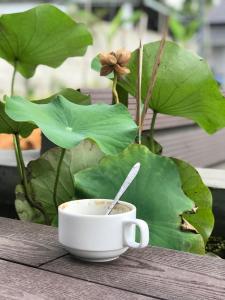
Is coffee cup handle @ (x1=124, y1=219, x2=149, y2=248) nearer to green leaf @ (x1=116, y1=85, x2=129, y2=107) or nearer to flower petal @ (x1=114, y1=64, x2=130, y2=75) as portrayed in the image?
flower petal @ (x1=114, y1=64, x2=130, y2=75)

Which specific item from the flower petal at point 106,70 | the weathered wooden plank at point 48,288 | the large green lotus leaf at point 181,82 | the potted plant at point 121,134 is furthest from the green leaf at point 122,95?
the weathered wooden plank at point 48,288

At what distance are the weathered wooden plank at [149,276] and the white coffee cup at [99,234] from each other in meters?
0.02

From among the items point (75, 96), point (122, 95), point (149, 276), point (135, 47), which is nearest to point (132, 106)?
point (122, 95)

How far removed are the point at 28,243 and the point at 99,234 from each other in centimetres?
18

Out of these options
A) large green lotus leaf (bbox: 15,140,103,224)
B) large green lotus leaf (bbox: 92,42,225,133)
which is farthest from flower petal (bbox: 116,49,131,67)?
large green lotus leaf (bbox: 15,140,103,224)

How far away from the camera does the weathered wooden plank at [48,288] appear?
712 millimetres

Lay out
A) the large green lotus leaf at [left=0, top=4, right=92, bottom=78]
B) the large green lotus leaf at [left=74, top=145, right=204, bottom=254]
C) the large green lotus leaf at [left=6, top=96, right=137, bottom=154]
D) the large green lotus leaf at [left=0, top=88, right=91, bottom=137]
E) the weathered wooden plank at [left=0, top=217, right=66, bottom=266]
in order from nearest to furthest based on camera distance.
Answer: the weathered wooden plank at [left=0, top=217, right=66, bottom=266] < the large green lotus leaf at [left=6, top=96, right=137, bottom=154] < the large green lotus leaf at [left=74, top=145, right=204, bottom=254] < the large green lotus leaf at [left=0, top=88, right=91, bottom=137] < the large green lotus leaf at [left=0, top=4, right=92, bottom=78]

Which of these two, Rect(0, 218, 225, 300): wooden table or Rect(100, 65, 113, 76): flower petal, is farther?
Rect(100, 65, 113, 76): flower petal

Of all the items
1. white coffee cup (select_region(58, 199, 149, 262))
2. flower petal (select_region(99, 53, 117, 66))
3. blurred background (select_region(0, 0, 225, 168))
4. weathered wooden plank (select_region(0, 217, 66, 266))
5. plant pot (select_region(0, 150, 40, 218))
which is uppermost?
flower petal (select_region(99, 53, 117, 66))

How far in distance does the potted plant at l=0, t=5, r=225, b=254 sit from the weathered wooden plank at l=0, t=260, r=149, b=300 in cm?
24

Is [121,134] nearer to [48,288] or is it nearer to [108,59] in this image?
[108,59]

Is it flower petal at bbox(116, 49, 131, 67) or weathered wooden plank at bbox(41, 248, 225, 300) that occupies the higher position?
flower petal at bbox(116, 49, 131, 67)

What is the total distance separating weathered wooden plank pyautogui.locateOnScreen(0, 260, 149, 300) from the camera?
2.34ft

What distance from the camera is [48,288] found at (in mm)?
736
